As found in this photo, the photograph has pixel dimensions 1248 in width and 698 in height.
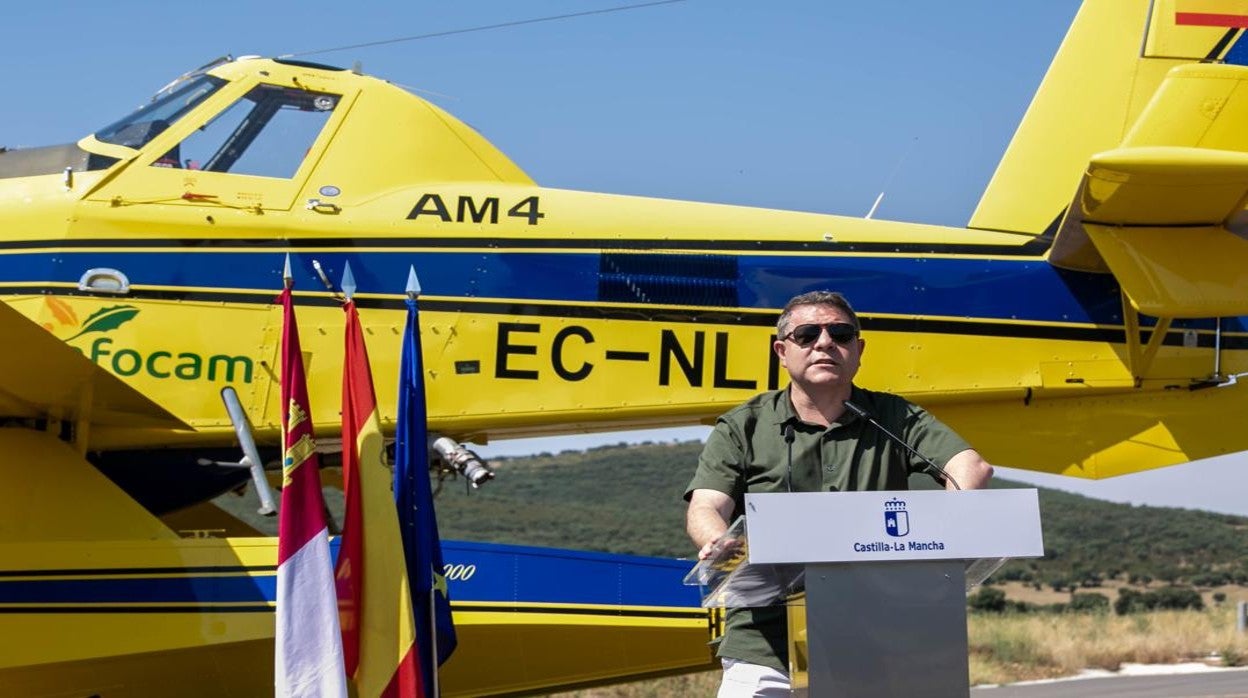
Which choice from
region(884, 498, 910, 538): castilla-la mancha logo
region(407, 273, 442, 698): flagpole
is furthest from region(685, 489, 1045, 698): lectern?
region(407, 273, 442, 698): flagpole

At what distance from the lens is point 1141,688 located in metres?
13.5

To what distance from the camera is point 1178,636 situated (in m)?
16.8

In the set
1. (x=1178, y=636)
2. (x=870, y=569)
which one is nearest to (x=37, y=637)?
(x=870, y=569)

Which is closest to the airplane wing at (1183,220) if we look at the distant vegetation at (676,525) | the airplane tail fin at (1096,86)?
the airplane tail fin at (1096,86)

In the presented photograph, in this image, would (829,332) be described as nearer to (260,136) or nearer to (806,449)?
(806,449)

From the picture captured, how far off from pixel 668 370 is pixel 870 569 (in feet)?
15.4

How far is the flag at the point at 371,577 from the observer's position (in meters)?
6.43

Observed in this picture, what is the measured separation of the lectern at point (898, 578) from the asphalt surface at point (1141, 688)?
9.31 meters

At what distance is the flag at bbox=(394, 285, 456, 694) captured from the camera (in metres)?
6.64

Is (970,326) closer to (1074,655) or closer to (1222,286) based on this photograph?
(1222,286)

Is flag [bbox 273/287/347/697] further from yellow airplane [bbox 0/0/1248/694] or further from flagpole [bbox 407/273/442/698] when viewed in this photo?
yellow airplane [bbox 0/0/1248/694]

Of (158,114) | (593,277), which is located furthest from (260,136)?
(593,277)

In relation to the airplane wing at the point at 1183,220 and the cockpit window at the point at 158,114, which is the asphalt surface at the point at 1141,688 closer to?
the airplane wing at the point at 1183,220

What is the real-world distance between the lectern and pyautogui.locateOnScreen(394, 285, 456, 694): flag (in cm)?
324
